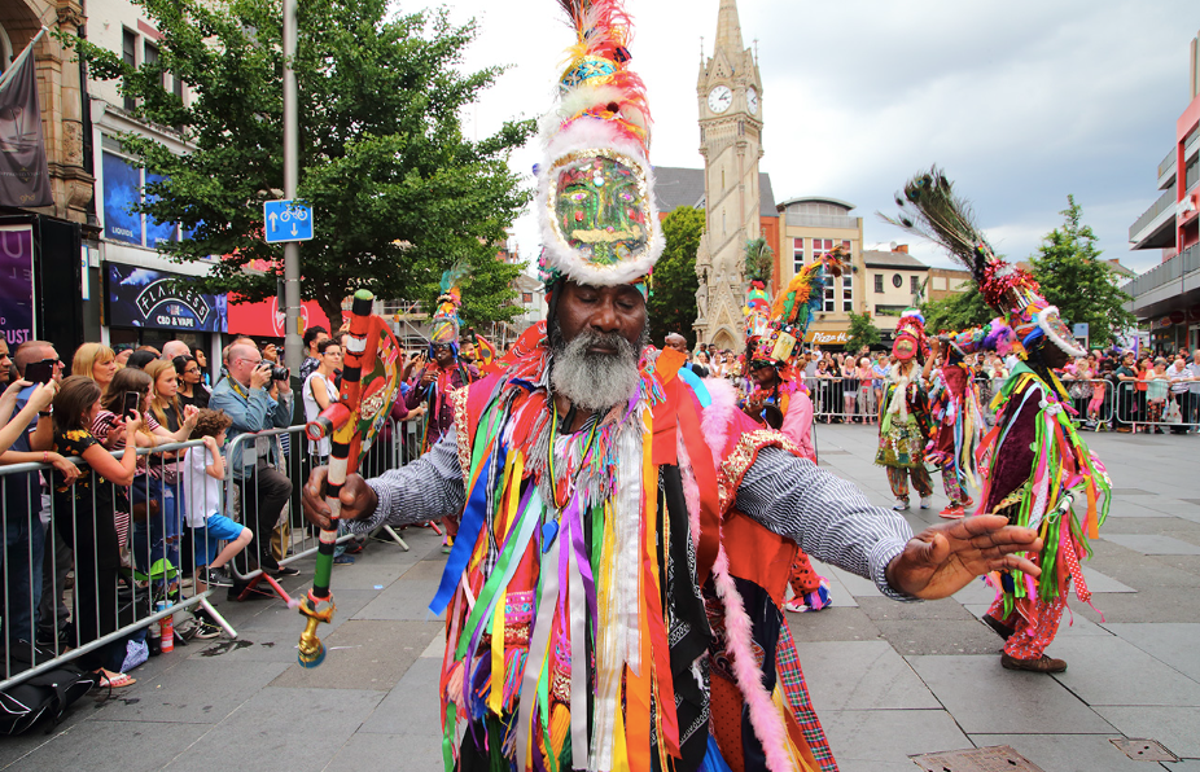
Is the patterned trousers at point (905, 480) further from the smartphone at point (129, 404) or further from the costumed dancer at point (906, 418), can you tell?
the smartphone at point (129, 404)

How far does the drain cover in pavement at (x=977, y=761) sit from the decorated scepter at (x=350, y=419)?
2.53m

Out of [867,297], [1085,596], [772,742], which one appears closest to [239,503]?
[772,742]

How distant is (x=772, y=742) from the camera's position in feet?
5.61

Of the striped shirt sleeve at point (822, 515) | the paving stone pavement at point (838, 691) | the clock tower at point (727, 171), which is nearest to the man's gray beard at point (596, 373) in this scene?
the striped shirt sleeve at point (822, 515)

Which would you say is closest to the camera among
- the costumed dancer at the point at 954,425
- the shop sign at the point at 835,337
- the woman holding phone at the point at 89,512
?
the woman holding phone at the point at 89,512

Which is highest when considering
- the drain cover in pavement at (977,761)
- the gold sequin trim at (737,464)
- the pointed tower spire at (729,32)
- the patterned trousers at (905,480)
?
the pointed tower spire at (729,32)

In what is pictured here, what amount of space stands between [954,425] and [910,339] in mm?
1197

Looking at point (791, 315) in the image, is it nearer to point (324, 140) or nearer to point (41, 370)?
point (41, 370)

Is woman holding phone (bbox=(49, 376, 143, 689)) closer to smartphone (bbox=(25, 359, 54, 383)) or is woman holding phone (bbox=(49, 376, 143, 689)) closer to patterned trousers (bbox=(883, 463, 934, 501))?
smartphone (bbox=(25, 359, 54, 383))

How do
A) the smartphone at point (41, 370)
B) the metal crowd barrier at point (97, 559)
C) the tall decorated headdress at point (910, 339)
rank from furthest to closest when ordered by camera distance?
the tall decorated headdress at point (910, 339) → the smartphone at point (41, 370) → the metal crowd barrier at point (97, 559)

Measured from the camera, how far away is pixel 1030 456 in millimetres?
4227

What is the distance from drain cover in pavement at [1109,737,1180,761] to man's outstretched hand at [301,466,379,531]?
131 inches

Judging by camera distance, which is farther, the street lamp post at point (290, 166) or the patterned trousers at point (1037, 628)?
the street lamp post at point (290, 166)

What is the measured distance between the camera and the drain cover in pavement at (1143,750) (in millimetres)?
2963
